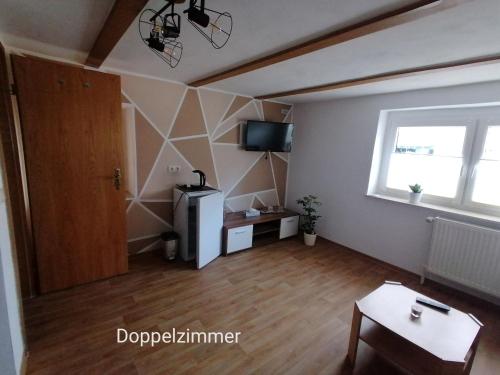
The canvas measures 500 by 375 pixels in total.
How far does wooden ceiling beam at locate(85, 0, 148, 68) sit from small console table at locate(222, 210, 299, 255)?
7.43 feet

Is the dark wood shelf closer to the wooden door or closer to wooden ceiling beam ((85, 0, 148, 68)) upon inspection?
the wooden door

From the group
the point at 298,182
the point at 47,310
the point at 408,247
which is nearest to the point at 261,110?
the point at 298,182

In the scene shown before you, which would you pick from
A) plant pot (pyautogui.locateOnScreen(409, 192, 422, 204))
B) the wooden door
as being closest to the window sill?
plant pot (pyautogui.locateOnScreen(409, 192, 422, 204))

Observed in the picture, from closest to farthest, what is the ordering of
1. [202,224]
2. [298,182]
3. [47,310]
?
[47,310] < [202,224] < [298,182]

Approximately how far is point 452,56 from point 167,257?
3378 millimetres

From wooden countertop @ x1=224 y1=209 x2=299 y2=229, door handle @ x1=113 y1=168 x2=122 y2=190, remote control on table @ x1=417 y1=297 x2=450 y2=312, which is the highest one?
door handle @ x1=113 y1=168 x2=122 y2=190

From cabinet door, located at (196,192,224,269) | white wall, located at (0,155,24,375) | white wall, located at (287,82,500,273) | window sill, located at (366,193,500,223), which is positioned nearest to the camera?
white wall, located at (0,155,24,375)

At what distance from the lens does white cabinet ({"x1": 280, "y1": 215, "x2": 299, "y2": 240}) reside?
12.7 feet

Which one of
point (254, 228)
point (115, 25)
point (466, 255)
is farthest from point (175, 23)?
point (466, 255)

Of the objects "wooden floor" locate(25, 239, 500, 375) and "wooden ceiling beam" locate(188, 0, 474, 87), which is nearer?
"wooden ceiling beam" locate(188, 0, 474, 87)

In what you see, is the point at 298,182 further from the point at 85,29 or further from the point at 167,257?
the point at 85,29

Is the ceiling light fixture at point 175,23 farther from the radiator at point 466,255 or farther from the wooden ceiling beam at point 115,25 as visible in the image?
the radiator at point 466,255

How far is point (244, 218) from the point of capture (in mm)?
3619

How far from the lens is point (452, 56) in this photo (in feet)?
5.98
